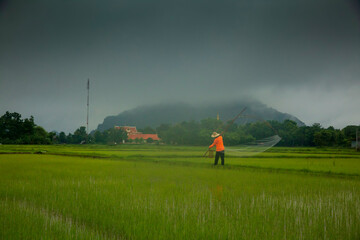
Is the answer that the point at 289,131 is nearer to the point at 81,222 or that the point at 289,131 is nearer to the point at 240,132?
the point at 240,132

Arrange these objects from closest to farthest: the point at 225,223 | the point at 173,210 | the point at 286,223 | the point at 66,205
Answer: the point at 225,223 < the point at 286,223 < the point at 173,210 < the point at 66,205

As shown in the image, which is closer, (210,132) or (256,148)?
(256,148)

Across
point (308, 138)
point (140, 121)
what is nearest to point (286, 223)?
point (308, 138)

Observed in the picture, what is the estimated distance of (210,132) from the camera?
3077 centimetres

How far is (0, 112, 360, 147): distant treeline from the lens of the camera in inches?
1262

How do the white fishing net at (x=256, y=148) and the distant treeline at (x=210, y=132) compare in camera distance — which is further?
the distant treeline at (x=210, y=132)

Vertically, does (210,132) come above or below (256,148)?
above

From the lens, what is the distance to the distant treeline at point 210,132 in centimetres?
3206

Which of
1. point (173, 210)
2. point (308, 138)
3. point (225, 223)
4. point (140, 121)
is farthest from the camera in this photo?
point (140, 121)

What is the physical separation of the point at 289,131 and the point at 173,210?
3631cm

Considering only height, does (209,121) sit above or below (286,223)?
above

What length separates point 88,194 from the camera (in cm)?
508

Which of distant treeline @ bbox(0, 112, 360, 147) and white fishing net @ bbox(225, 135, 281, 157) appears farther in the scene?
distant treeline @ bbox(0, 112, 360, 147)

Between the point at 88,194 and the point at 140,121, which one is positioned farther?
the point at 140,121
